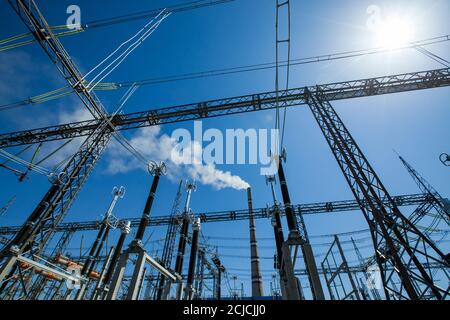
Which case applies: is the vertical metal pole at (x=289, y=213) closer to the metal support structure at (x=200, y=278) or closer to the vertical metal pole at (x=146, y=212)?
the vertical metal pole at (x=146, y=212)

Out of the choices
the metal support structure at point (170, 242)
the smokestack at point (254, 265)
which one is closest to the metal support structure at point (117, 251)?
the metal support structure at point (170, 242)

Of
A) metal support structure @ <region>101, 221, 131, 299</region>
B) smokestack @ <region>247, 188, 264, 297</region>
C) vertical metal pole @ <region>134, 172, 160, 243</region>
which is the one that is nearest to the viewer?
vertical metal pole @ <region>134, 172, 160, 243</region>

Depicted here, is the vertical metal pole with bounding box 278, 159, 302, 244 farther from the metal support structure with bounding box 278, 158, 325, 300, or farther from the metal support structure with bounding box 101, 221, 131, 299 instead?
the metal support structure with bounding box 101, 221, 131, 299

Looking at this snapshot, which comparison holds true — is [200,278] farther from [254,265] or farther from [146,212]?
[146,212]

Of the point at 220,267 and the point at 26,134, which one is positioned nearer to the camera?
the point at 26,134

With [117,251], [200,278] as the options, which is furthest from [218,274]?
[117,251]

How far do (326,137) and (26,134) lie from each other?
27.2 meters

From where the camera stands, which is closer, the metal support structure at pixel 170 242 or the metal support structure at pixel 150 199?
the metal support structure at pixel 150 199

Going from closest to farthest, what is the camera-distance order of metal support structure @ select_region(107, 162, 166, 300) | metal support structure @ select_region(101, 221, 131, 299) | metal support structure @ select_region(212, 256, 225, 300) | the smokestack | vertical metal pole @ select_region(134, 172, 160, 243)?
metal support structure @ select_region(107, 162, 166, 300), vertical metal pole @ select_region(134, 172, 160, 243), metal support structure @ select_region(101, 221, 131, 299), the smokestack, metal support structure @ select_region(212, 256, 225, 300)

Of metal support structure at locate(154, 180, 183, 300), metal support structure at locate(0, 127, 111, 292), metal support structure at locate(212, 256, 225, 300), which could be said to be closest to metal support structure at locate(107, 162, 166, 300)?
metal support structure at locate(0, 127, 111, 292)

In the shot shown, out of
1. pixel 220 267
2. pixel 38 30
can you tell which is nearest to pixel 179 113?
pixel 38 30

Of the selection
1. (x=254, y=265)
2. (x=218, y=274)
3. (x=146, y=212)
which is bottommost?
(x=146, y=212)
